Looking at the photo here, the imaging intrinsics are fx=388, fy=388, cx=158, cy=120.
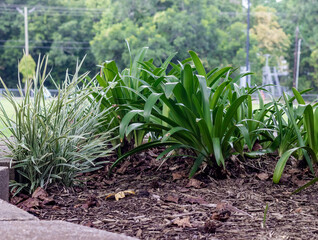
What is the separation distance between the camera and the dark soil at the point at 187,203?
1.08m

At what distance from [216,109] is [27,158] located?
792 millimetres

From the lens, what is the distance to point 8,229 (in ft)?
2.40

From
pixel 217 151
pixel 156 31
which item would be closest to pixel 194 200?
pixel 217 151

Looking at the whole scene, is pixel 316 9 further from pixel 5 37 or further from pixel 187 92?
pixel 187 92

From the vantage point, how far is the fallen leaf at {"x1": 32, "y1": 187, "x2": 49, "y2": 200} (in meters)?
1.45

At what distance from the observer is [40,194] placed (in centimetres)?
146

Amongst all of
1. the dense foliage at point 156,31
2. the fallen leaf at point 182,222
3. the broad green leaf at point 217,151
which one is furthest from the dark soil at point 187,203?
the dense foliage at point 156,31

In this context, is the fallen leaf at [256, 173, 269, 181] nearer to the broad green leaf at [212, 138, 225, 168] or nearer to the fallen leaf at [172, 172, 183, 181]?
the broad green leaf at [212, 138, 225, 168]

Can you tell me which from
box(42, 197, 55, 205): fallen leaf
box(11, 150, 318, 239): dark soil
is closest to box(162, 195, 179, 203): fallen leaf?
box(11, 150, 318, 239): dark soil

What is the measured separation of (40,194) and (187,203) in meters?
0.56

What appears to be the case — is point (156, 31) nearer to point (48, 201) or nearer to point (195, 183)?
point (195, 183)

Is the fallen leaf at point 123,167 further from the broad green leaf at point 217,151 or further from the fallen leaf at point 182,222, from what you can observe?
the fallen leaf at point 182,222

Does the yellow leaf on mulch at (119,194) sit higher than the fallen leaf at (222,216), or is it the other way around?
the fallen leaf at (222,216)

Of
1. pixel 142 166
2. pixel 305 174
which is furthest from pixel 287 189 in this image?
pixel 142 166
